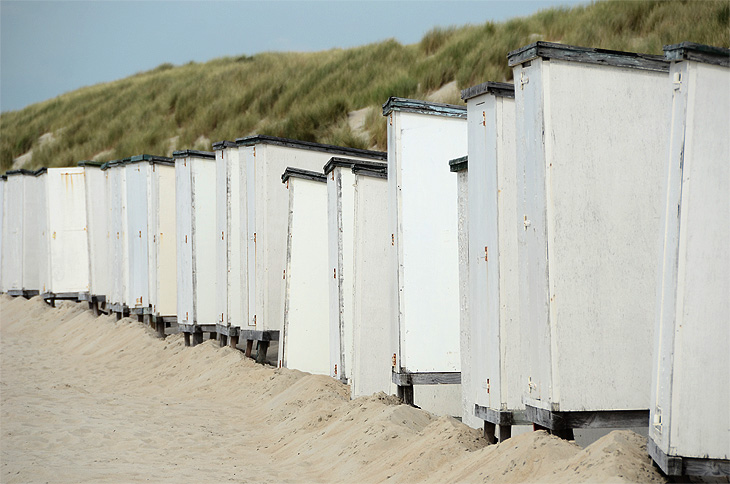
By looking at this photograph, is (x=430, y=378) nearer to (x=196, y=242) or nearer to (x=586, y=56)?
(x=586, y=56)

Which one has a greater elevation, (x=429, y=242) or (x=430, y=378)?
(x=429, y=242)

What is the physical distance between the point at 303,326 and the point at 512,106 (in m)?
4.66

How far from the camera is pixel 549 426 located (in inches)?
182

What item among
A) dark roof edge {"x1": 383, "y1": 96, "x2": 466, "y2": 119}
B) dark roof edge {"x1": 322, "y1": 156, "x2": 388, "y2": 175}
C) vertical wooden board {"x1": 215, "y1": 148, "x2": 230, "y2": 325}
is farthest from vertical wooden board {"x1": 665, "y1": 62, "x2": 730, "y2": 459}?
vertical wooden board {"x1": 215, "y1": 148, "x2": 230, "y2": 325}

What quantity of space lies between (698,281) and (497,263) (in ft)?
5.56

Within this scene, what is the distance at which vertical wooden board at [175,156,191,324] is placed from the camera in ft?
38.3

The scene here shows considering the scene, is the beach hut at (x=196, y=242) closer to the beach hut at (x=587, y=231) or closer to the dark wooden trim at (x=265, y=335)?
the dark wooden trim at (x=265, y=335)

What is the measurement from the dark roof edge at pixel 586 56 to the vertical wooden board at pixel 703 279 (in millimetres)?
927

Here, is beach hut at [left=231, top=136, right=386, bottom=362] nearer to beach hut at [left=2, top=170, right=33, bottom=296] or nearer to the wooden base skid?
the wooden base skid

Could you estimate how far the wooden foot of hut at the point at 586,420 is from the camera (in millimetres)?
4622

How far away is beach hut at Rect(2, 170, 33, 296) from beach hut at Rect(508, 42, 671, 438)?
1623cm

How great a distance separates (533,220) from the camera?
4.80 meters

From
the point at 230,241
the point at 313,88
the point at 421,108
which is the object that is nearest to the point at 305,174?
the point at 230,241

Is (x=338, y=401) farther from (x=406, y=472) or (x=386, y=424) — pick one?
(x=406, y=472)
